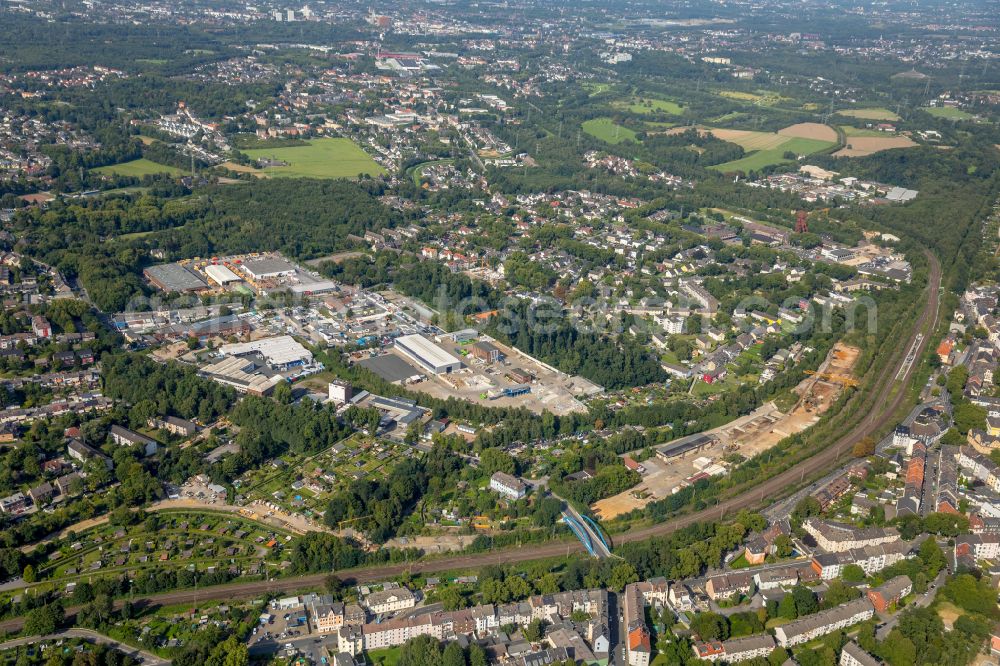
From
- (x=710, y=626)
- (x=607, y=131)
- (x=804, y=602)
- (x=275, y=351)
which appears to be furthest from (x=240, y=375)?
(x=607, y=131)

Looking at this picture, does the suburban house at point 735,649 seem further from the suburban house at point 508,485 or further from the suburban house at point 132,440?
the suburban house at point 132,440

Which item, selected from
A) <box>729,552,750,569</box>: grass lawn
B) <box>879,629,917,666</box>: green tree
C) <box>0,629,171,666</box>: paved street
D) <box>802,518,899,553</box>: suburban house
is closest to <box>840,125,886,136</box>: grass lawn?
<box>802,518,899,553</box>: suburban house

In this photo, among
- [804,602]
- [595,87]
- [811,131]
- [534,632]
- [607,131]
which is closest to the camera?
[534,632]

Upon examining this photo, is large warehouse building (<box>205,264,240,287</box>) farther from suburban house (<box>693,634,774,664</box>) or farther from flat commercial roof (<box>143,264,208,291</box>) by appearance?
suburban house (<box>693,634,774,664</box>)

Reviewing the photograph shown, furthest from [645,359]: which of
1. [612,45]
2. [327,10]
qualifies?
[327,10]

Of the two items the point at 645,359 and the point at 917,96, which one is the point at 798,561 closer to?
the point at 645,359

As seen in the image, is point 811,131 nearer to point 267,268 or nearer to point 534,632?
point 267,268

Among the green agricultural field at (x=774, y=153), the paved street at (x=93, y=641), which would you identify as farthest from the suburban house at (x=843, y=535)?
the green agricultural field at (x=774, y=153)

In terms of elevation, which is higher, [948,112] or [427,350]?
[427,350]
